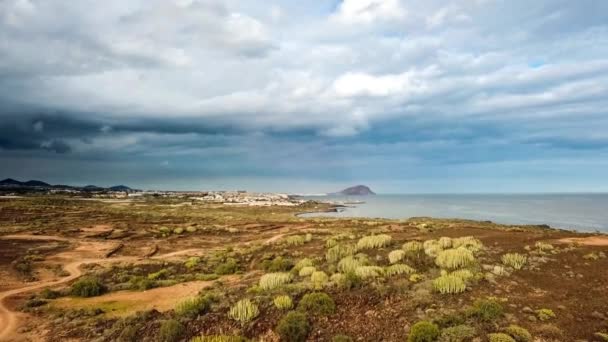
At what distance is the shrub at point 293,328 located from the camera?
1334 centimetres

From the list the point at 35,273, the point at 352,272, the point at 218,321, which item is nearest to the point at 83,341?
the point at 218,321

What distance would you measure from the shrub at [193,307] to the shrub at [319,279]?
17.2 ft

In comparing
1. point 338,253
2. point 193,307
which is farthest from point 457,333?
point 338,253

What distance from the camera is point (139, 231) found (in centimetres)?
5775

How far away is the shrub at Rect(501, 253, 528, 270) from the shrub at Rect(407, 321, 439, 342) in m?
10.5

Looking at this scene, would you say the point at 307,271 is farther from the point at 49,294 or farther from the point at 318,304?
the point at 49,294

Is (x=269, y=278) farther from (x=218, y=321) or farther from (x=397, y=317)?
(x=397, y=317)

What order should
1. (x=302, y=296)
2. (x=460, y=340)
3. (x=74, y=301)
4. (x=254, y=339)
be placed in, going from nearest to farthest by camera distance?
(x=460, y=340), (x=254, y=339), (x=302, y=296), (x=74, y=301)

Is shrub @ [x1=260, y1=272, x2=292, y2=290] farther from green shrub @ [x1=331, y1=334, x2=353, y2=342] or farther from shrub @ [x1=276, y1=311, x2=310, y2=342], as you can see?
green shrub @ [x1=331, y1=334, x2=353, y2=342]

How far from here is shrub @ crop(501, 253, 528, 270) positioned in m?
20.5

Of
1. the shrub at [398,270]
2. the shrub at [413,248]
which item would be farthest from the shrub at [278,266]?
the shrub at [398,270]

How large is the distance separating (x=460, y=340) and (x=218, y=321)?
30.1 ft

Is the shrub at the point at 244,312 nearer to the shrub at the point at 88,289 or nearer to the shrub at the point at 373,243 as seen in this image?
the shrub at the point at 88,289

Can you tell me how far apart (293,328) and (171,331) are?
4.77 metres
